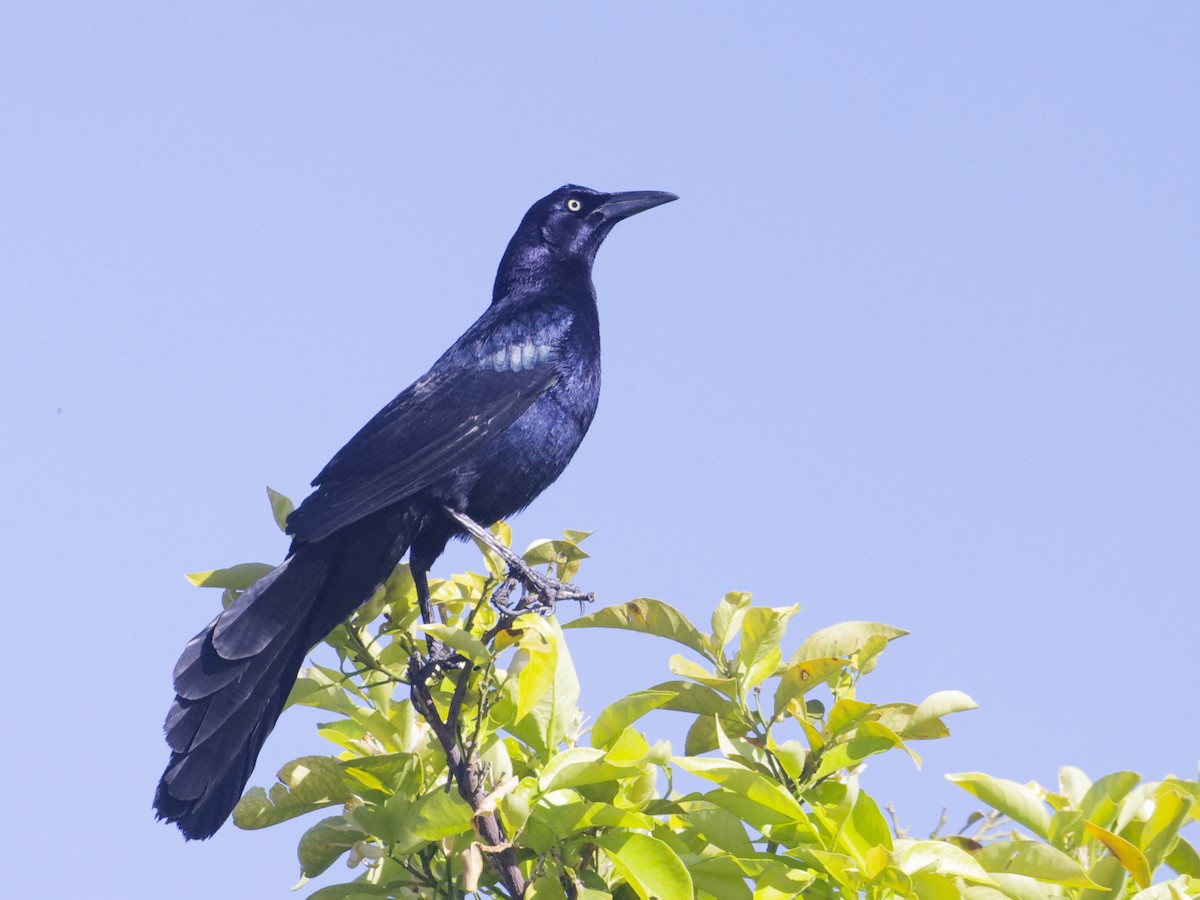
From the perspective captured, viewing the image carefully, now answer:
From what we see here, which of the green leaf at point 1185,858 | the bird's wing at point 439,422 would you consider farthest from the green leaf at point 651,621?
the bird's wing at point 439,422

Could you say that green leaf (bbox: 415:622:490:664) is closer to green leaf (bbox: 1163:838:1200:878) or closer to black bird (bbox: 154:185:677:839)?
black bird (bbox: 154:185:677:839)

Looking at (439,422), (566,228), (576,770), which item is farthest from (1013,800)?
(566,228)

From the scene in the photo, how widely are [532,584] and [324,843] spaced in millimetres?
991

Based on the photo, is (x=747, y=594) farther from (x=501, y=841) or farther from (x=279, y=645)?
(x=279, y=645)

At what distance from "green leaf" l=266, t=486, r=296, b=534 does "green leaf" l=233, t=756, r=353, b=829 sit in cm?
97

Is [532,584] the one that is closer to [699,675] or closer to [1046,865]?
[699,675]

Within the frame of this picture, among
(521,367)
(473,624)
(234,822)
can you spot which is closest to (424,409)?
(521,367)

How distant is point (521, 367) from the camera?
4.71m

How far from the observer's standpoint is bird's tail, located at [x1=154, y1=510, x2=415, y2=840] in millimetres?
3154

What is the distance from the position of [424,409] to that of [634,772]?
2437 mm

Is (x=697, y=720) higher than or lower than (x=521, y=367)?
lower

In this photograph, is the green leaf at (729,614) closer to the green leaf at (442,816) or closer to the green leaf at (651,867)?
the green leaf at (651,867)

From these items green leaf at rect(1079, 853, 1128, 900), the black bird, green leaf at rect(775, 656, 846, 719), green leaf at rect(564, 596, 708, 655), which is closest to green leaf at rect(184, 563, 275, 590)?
the black bird

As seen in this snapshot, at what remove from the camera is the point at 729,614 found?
8.10 feet
